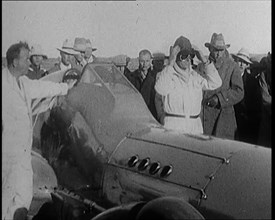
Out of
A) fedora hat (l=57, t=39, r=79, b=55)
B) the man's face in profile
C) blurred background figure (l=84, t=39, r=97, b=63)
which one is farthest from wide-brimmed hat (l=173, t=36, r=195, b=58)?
fedora hat (l=57, t=39, r=79, b=55)

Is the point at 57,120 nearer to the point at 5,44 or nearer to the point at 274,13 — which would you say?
the point at 5,44

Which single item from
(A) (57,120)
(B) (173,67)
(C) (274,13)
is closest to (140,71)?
(B) (173,67)

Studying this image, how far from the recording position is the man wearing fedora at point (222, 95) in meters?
2.55

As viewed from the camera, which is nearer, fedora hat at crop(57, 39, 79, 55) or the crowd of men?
the crowd of men

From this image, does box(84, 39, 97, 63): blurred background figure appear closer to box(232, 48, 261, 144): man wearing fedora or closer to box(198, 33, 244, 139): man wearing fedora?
box(198, 33, 244, 139): man wearing fedora

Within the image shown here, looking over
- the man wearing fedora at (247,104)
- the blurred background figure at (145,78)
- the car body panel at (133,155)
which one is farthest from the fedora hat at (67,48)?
the man wearing fedora at (247,104)

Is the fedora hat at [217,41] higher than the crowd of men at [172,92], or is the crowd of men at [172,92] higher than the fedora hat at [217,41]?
the fedora hat at [217,41]

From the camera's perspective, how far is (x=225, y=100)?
2584mm

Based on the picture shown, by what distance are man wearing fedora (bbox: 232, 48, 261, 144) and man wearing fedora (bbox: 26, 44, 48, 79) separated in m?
0.93

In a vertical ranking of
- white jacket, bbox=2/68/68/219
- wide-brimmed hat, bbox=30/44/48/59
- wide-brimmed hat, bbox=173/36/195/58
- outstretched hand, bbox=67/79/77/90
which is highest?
wide-brimmed hat, bbox=173/36/195/58

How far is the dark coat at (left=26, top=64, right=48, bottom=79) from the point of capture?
2.70 meters

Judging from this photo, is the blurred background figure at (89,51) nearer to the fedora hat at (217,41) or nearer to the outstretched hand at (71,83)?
the outstretched hand at (71,83)

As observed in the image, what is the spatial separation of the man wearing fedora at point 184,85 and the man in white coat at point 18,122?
499mm

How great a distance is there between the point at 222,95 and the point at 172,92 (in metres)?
0.24
